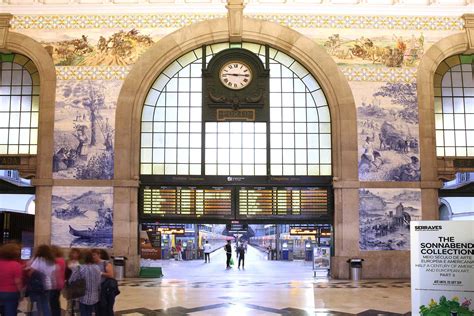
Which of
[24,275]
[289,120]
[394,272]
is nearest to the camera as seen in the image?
[24,275]

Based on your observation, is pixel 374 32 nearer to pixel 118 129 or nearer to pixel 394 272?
pixel 394 272

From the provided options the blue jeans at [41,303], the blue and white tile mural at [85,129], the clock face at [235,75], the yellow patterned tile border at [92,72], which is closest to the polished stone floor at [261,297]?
the blue jeans at [41,303]

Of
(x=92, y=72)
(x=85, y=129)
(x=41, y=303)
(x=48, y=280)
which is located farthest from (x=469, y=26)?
(x=41, y=303)

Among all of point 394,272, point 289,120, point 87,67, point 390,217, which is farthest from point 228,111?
point 394,272

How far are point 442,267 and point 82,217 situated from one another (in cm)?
1555

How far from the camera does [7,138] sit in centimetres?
2266

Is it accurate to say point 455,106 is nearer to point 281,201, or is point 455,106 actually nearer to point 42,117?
point 281,201

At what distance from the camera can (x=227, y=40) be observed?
Result: 23.0 metres

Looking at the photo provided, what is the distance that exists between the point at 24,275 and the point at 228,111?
1401 centimetres

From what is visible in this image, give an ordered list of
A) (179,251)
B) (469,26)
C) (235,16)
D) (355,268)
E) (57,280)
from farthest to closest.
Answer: (179,251) → (469,26) → (235,16) → (355,268) → (57,280)

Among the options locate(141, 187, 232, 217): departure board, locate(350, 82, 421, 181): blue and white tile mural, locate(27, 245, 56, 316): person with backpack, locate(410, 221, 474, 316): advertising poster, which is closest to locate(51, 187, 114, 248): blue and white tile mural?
locate(141, 187, 232, 217): departure board

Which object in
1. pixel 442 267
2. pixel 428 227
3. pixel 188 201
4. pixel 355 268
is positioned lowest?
pixel 355 268

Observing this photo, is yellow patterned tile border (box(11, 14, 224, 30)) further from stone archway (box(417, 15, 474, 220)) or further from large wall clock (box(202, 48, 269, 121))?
stone archway (box(417, 15, 474, 220))

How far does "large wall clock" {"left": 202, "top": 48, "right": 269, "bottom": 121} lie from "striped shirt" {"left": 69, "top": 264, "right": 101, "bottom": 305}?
13.6 m
